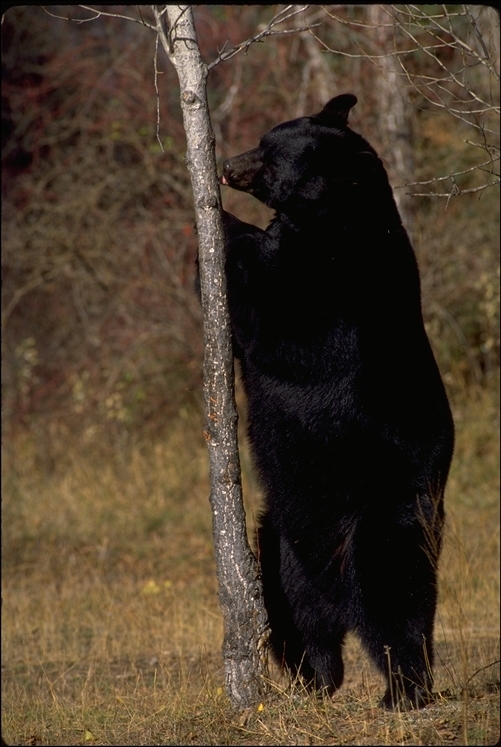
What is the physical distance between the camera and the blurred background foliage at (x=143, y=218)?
9367 mm

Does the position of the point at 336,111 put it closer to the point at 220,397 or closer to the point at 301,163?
the point at 301,163

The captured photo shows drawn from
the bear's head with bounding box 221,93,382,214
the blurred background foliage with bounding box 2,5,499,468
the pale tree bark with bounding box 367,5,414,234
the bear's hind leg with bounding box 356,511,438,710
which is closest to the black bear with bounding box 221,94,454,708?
the bear's hind leg with bounding box 356,511,438,710

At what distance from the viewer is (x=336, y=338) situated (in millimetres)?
3518

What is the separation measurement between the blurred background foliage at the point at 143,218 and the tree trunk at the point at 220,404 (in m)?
5.48

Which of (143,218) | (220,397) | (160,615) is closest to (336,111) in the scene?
(220,397)

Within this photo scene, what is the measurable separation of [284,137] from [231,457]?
1490 millimetres

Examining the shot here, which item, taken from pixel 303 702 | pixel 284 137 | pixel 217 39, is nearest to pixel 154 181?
pixel 217 39

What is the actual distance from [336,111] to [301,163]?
0.35 m

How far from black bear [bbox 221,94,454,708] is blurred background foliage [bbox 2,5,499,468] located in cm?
538

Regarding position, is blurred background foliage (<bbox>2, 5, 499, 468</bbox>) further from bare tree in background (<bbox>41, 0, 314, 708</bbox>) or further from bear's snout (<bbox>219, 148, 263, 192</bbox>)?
bare tree in background (<bbox>41, 0, 314, 708</bbox>)

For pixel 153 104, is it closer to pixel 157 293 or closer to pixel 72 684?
pixel 157 293

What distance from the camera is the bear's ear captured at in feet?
13.4

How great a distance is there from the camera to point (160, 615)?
6.34 metres

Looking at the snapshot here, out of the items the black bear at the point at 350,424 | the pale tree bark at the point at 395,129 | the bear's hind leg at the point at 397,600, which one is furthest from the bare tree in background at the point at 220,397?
the pale tree bark at the point at 395,129
